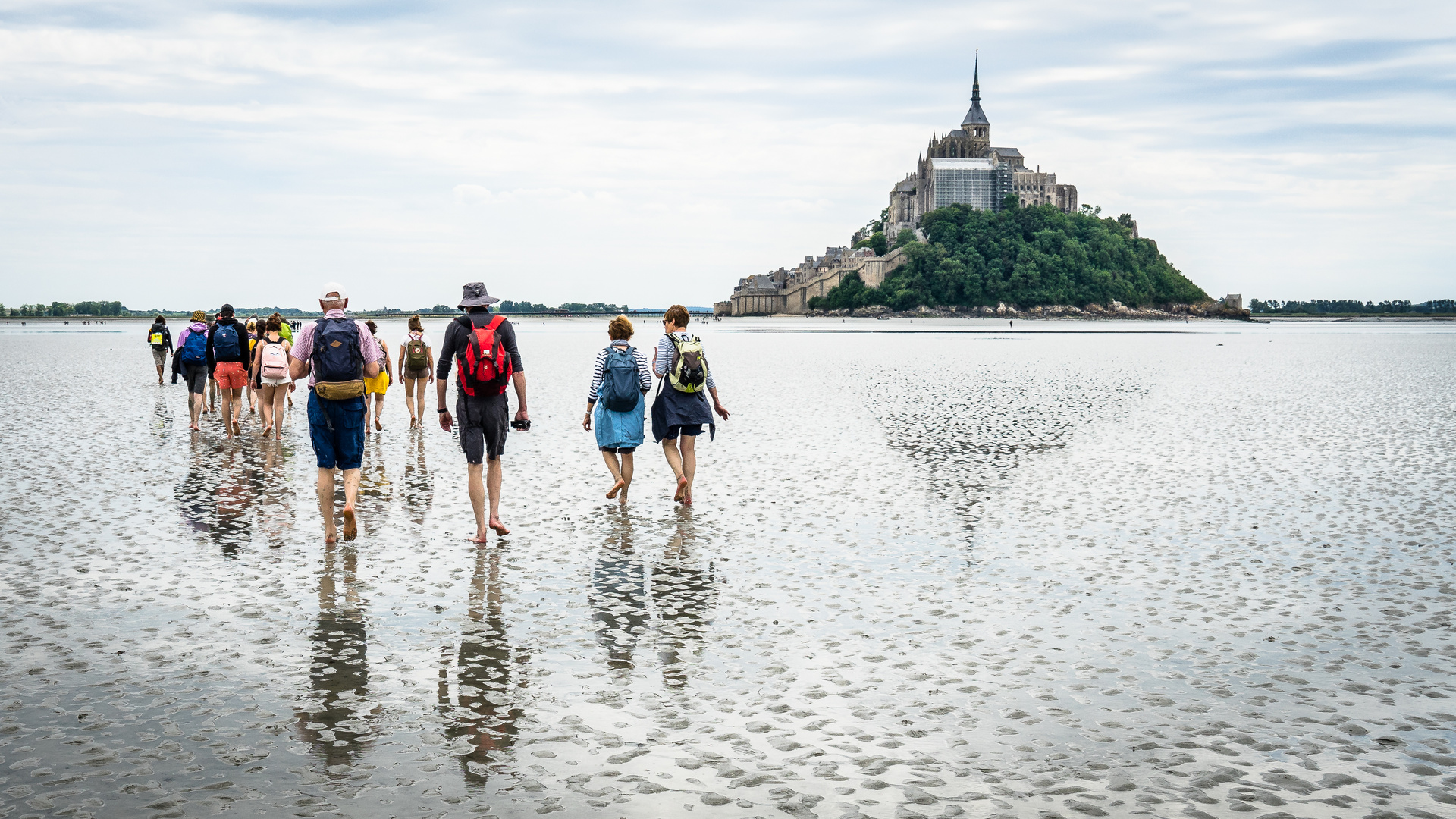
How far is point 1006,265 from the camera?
7062 inches

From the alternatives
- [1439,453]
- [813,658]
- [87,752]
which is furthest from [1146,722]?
[1439,453]

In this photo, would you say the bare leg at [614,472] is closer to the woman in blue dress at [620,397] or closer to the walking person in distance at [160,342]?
the woman in blue dress at [620,397]

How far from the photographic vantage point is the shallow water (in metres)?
4.70

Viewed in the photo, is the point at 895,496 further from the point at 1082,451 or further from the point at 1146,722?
the point at 1146,722

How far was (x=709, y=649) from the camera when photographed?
651 cm

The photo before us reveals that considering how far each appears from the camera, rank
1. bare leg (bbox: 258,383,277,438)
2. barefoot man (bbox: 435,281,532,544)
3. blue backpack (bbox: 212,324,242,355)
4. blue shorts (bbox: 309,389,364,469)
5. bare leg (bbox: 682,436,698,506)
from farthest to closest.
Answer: blue backpack (bbox: 212,324,242,355), bare leg (bbox: 258,383,277,438), bare leg (bbox: 682,436,698,506), blue shorts (bbox: 309,389,364,469), barefoot man (bbox: 435,281,532,544)

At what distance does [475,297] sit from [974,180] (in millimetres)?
181324

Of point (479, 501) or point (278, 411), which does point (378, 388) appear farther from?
point (479, 501)

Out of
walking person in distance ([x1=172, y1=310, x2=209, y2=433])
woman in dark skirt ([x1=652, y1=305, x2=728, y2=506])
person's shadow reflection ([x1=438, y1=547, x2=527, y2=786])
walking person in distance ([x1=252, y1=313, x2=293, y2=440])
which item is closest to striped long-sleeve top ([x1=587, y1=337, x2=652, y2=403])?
woman in dark skirt ([x1=652, y1=305, x2=728, y2=506])

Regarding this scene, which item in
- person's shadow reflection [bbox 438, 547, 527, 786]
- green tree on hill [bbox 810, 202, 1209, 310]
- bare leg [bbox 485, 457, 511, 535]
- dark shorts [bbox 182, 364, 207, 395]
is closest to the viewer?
person's shadow reflection [bbox 438, 547, 527, 786]

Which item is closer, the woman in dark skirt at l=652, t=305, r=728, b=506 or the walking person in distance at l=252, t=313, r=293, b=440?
the woman in dark skirt at l=652, t=305, r=728, b=506

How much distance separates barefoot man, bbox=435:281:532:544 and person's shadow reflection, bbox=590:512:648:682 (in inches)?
41.5

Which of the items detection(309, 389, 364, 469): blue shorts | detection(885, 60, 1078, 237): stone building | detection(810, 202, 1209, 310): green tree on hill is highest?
detection(885, 60, 1078, 237): stone building

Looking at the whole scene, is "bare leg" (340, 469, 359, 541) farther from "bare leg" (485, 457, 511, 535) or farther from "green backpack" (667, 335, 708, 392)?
"green backpack" (667, 335, 708, 392)
